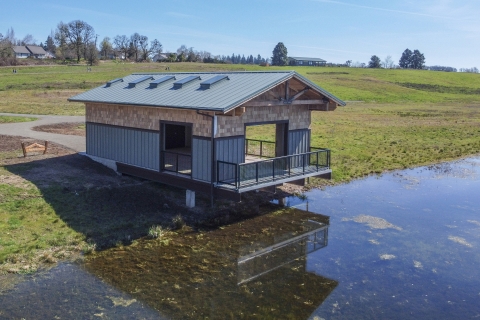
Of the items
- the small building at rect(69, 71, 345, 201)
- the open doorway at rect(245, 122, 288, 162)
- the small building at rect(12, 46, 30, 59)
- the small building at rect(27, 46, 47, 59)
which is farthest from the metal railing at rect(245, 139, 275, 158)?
the small building at rect(12, 46, 30, 59)

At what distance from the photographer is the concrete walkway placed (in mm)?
27153

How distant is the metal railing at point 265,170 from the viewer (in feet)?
55.4

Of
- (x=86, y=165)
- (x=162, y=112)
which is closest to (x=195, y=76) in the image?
(x=162, y=112)

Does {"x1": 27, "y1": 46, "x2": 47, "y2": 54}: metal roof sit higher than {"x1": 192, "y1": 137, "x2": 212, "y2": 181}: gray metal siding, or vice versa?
{"x1": 27, "y1": 46, "x2": 47, "y2": 54}: metal roof

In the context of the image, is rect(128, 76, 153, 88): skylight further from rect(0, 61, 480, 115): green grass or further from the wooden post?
rect(0, 61, 480, 115): green grass

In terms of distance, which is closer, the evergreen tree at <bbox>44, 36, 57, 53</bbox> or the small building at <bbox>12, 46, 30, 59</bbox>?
the small building at <bbox>12, 46, 30, 59</bbox>

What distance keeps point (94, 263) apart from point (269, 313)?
535 cm

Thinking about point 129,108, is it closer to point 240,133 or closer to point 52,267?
point 240,133

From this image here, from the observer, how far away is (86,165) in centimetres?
2203

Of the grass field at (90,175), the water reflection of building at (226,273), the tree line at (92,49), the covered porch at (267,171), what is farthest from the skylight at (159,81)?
the tree line at (92,49)

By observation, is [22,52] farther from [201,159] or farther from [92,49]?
[201,159]

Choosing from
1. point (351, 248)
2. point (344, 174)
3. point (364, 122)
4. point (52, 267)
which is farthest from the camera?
point (364, 122)

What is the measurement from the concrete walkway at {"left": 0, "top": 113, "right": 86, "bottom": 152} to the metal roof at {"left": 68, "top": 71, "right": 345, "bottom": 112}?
202 inches

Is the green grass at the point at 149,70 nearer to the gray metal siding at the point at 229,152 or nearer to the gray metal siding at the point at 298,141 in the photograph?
the gray metal siding at the point at 298,141
